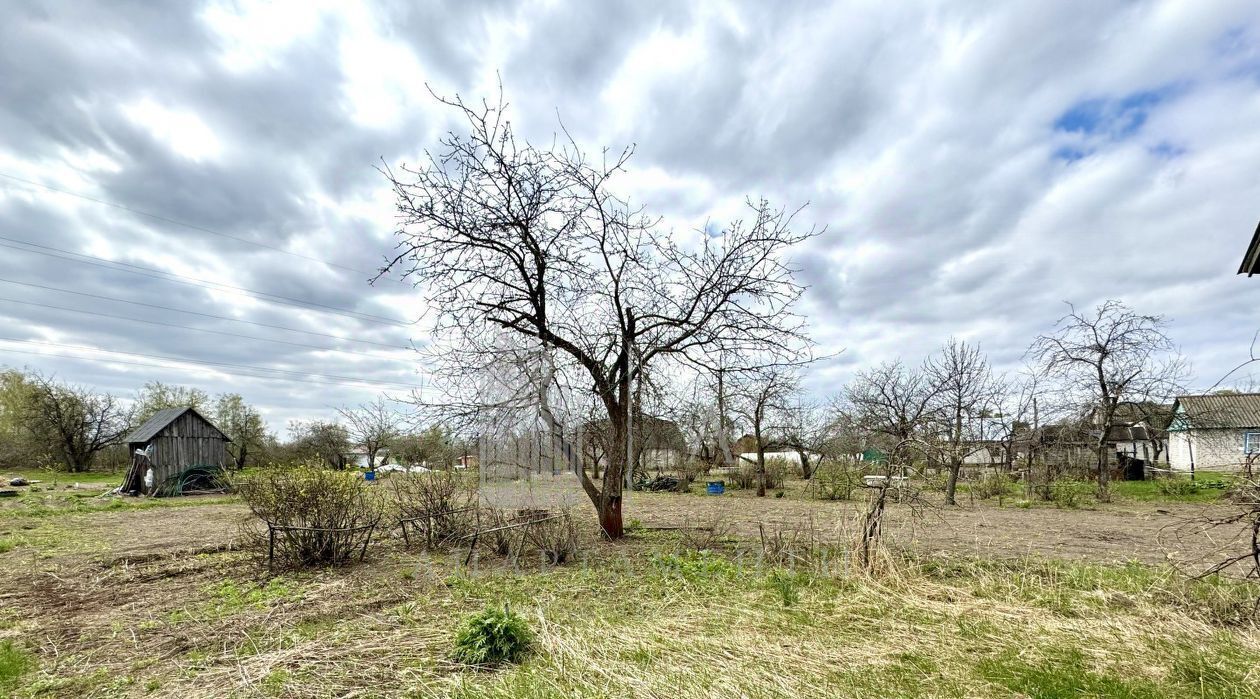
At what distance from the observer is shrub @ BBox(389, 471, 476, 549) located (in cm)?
790

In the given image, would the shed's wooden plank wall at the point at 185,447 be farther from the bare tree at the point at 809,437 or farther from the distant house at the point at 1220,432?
the distant house at the point at 1220,432

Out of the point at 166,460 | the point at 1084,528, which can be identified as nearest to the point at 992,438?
the point at 1084,528

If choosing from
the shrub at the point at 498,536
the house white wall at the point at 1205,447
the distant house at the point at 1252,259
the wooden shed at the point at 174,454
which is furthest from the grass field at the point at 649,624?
the house white wall at the point at 1205,447

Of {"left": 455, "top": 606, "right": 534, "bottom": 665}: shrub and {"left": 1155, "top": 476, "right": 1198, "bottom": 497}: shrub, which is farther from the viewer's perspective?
{"left": 1155, "top": 476, "right": 1198, "bottom": 497}: shrub

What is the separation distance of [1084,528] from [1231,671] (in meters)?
8.49

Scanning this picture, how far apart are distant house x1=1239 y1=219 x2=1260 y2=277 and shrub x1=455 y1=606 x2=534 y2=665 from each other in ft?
31.5

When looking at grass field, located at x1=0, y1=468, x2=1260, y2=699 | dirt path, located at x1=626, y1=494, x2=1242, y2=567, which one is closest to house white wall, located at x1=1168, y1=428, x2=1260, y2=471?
dirt path, located at x1=626, y1=494, x2=1242, y2=567

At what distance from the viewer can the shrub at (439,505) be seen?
7.90 metres

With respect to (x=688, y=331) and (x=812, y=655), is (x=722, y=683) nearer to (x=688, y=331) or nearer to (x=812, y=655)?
(x=812, y=655)

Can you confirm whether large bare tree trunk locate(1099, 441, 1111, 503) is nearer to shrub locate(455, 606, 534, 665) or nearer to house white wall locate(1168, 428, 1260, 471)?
house white wall locate(1168, 428, 1260, 471)

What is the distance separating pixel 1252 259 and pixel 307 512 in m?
12.2

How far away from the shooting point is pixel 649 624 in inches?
171

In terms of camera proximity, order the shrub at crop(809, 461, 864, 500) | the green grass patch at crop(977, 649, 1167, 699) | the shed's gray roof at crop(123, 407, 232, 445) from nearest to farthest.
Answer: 1. the green grass patch at crop(977, 649, 1167, 699)
2. the shrub at crop(809, 461, 864, 500)
3. the shed's gray roof at crop(123, 407, 232, 445)

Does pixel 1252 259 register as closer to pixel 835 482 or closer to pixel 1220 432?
pixel 835 482
